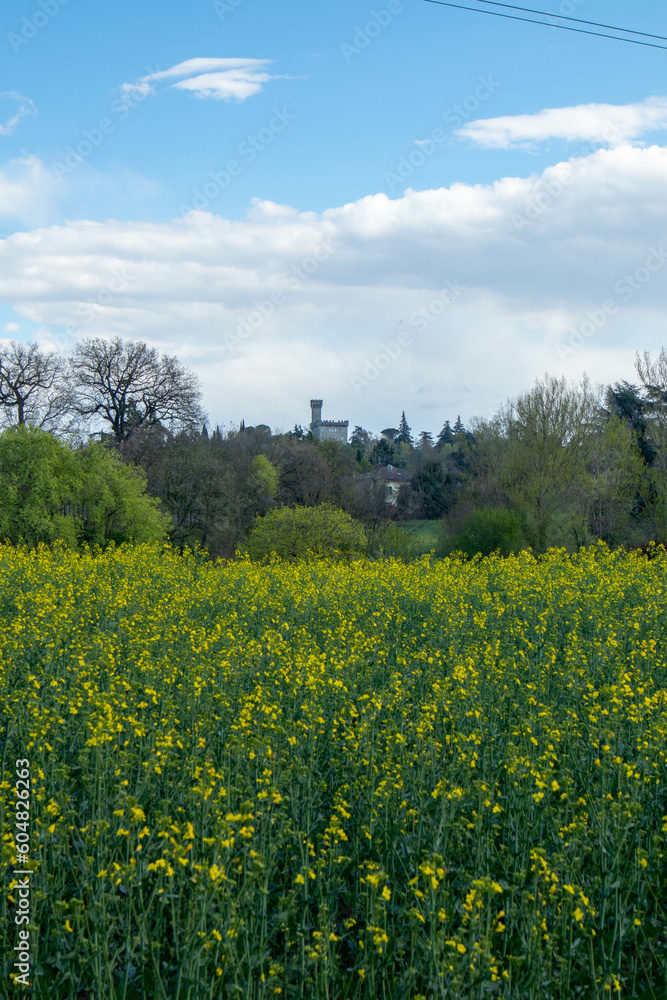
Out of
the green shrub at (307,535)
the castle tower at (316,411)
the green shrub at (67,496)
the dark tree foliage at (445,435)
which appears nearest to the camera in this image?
the green shrub at (307,535)

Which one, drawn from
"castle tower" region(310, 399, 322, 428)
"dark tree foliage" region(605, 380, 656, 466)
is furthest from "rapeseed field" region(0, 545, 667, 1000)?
"castle tower" region(310, 399, 322, 428)

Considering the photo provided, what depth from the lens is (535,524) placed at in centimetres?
2581

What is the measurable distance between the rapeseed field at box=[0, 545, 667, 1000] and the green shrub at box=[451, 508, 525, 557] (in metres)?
16.1

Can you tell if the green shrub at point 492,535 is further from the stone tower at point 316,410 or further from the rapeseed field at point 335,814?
the stone tower at point 316,410

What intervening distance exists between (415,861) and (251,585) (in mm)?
8468

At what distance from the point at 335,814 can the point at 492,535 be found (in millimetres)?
21263

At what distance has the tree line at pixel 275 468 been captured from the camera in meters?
26.4

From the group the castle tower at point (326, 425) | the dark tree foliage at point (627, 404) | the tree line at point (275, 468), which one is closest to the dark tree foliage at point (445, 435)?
the castle tower at point (326, 425)

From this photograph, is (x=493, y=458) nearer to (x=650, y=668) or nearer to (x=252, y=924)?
(x=650, y=668)

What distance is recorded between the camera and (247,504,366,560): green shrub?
24.0 m

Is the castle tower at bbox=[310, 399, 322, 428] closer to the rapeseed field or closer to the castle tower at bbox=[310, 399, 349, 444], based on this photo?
the castle tower at bbox=[310, 399, 349, 444]

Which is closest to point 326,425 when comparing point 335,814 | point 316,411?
point 316,411

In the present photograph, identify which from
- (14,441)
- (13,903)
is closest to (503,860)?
(13,903)

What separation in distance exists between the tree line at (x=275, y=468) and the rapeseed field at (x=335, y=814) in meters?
19.0
